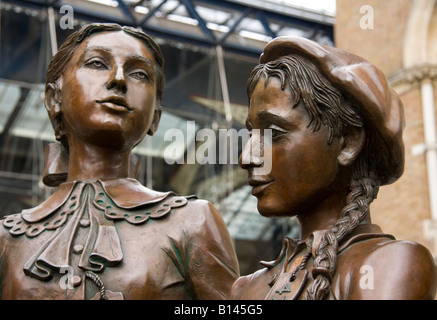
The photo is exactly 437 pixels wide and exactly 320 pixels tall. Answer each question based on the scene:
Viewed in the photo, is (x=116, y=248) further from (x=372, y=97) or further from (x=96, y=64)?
(x=372, y=97)

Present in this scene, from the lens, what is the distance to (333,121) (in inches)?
98.6

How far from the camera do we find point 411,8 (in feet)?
39.2

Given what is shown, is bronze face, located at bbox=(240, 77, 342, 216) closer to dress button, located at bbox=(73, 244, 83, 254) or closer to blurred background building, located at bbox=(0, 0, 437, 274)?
dress button, located at bbox=(73, 244, 83, 254)

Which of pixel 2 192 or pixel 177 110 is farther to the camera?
pixel 177 110

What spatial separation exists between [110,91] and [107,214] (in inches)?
17.4

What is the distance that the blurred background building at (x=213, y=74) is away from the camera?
1155cm

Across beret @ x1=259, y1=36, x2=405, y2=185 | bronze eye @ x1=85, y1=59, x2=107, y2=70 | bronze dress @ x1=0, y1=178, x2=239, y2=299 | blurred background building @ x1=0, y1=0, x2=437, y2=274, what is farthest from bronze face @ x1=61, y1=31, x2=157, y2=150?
blurred background building @ x1=0, y1=0, x2=437, y2=274

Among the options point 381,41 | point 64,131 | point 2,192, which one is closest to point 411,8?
point 381,41

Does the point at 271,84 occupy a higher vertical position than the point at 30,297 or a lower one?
higher

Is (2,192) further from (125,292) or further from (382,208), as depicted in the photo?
(125,292)

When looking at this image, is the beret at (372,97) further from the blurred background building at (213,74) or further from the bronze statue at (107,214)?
the blurred background building at (213,74)

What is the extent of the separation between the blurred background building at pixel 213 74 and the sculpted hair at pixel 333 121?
822 cm
